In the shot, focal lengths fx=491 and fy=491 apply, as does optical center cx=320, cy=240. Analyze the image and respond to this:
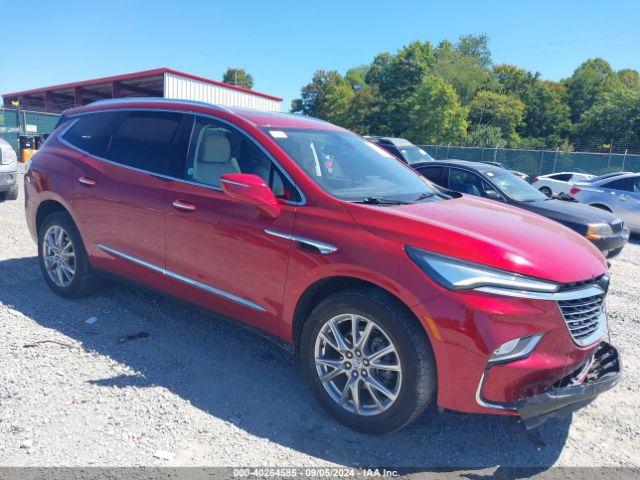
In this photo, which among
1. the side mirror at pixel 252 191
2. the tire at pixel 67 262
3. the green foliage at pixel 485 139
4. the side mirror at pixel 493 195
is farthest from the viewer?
the green foliage at pixel 485 139

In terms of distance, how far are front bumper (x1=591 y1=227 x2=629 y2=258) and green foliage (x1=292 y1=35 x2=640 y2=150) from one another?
129 ft

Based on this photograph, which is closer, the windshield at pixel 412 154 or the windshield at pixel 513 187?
the windshield at pixel 513 187

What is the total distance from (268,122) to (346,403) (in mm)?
2094

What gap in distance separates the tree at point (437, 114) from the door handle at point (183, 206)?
51298 millimetres

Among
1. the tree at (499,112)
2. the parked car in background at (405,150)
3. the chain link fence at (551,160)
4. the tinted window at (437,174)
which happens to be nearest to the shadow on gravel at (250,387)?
the tinted window at (437,174)

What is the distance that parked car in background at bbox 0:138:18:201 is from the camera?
31.2 feet

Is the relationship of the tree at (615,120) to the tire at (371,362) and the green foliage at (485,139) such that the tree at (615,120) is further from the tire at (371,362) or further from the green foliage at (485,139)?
the tire at (371,362)

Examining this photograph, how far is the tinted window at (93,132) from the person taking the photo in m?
4.48

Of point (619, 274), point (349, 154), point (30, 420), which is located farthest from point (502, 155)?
point (30, 420)

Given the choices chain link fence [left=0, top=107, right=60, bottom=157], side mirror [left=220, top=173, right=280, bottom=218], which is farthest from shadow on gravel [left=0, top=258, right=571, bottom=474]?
chain link fence [left=0, top=107, right=60, bottom=157]

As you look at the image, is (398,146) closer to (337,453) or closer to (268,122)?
(268,122)

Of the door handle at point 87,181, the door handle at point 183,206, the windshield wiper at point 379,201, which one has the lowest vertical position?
the door handle at point 183,206

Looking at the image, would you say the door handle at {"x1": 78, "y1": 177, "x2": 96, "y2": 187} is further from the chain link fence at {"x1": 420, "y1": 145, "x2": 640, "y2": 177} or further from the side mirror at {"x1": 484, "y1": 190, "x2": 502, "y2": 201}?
the chain link fence at {"x1": 420, "y1": 145, "x2": 640, "y2": 177}

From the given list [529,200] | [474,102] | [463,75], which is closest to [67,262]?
[529,200]
